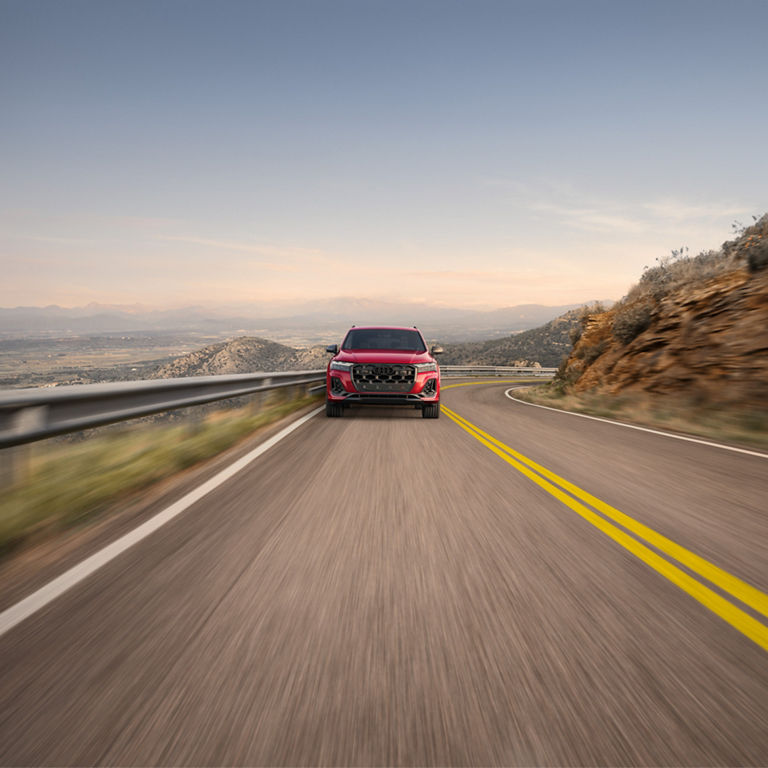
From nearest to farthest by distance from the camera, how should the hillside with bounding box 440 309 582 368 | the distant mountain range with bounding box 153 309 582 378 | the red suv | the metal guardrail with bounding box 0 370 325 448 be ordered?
the metal guardrail with bounding box 0 370 325 448 < the red suv < the distant mountain range with bounding box 153 309 582 378 < the hillside with bounding box 440 309 582 368

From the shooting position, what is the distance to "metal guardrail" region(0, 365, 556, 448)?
4.81 metres

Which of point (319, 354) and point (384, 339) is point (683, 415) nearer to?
point (384, 339)

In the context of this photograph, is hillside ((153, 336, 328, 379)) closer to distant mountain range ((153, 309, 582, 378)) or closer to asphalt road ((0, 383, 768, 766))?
distant mountain range ((153, 309, 582, 378))

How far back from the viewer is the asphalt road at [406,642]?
189 cm

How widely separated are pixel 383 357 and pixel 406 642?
942 centimetres

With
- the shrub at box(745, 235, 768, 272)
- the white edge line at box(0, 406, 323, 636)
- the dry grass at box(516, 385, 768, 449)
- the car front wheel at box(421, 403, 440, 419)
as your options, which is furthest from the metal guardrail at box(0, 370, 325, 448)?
the shrub at box(745, 235, 768, 272)

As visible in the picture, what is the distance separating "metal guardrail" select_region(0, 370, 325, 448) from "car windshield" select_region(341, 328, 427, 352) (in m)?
4.10

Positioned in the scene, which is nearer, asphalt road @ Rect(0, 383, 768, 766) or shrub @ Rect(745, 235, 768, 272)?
asphalt road @ Rect(0, 383, 768, 766)

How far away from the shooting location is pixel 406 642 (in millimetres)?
2551

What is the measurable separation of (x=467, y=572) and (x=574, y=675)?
3.92ft

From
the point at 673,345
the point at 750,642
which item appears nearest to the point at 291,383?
the point at 673,345

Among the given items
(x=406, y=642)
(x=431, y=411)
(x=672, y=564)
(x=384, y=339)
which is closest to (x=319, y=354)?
(x=384, y=339)

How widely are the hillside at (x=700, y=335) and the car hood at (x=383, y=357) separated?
668 centimetres

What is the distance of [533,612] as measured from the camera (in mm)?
2861
